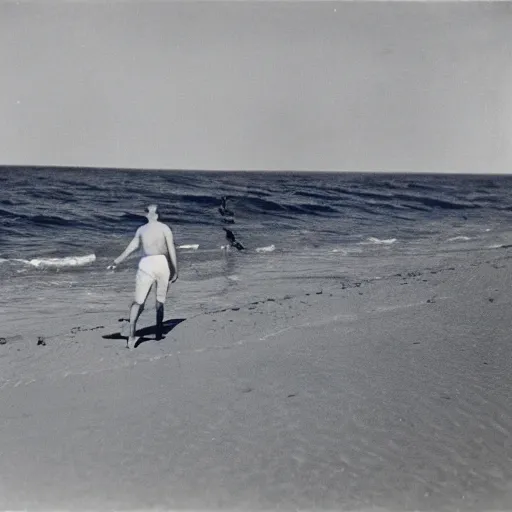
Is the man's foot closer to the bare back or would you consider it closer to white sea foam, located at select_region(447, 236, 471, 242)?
the bare back

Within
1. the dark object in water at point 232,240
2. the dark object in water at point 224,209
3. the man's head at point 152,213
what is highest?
the dark object in water at point 224,209

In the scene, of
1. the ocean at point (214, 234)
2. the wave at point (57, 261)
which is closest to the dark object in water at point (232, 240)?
the ocean at point (214, 234)

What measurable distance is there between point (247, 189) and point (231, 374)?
23508 millimetres

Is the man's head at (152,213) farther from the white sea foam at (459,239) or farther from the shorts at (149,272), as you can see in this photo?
the white sea foam at (459,239)

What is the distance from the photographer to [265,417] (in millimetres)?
3881

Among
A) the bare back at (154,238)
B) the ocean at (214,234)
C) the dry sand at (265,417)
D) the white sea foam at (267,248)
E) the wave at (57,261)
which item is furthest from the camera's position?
the white sea foam at (267,248)

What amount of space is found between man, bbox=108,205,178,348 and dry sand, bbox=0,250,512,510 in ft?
1.52

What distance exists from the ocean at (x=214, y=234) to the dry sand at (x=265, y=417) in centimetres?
183

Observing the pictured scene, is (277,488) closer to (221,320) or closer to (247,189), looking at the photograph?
(221,320)

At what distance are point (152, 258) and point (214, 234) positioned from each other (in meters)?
9.60

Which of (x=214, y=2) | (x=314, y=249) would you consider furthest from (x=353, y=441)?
(x=314, y=249)

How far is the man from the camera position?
209 inches

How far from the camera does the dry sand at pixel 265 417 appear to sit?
3.20 m

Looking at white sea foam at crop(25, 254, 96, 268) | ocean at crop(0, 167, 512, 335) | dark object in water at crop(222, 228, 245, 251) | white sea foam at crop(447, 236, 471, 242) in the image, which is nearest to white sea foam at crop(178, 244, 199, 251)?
ocean at crop(0, 167, 512, 335)
